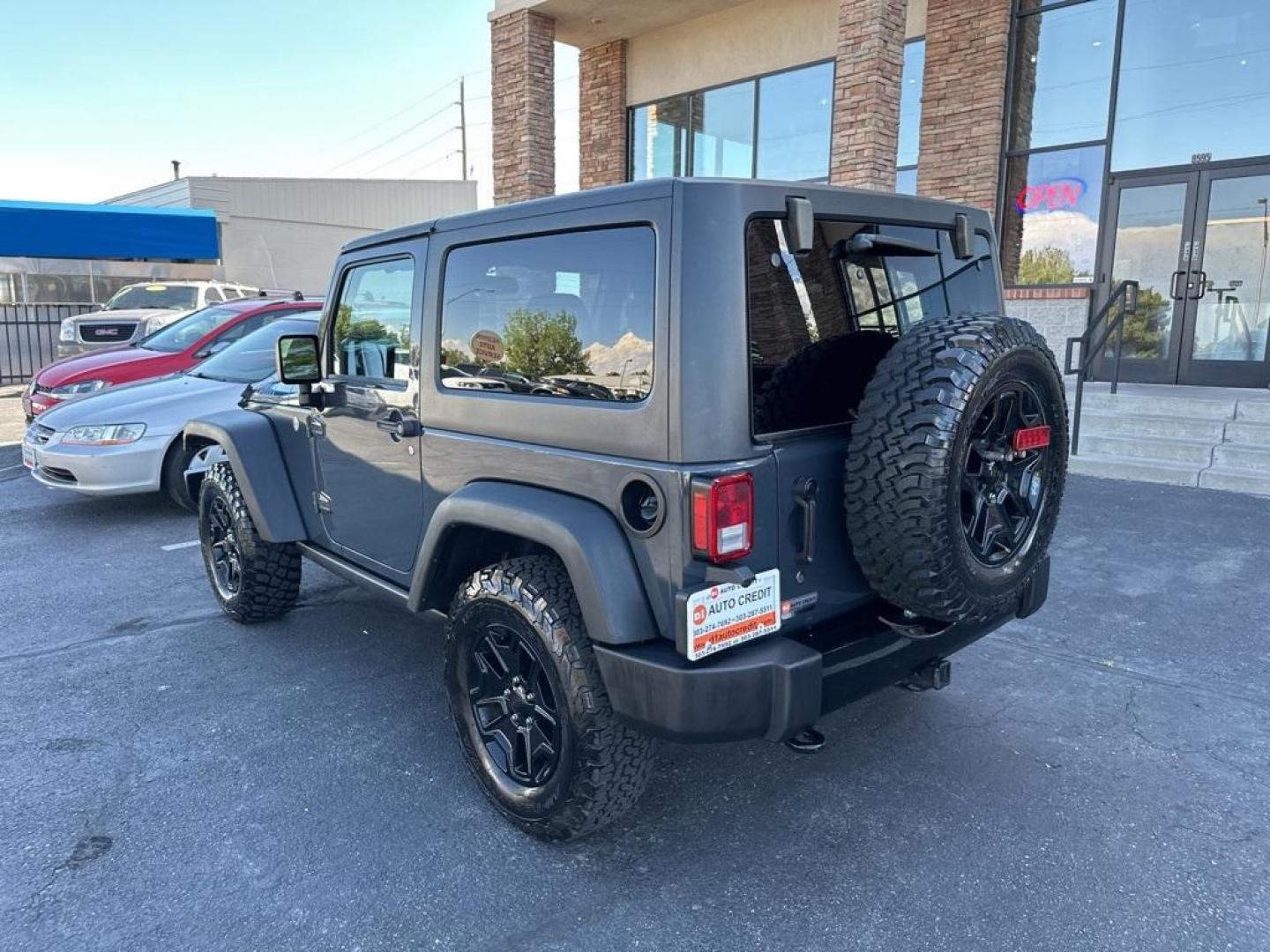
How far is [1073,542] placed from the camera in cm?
562

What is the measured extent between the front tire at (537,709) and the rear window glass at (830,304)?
816 millimetres

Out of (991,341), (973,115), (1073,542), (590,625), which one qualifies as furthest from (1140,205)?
(590,625)

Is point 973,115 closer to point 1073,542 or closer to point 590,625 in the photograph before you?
point 1073,542

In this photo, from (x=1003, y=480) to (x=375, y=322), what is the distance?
2.43 meters

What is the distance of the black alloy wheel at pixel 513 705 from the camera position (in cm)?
260

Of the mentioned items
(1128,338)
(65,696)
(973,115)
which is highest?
(973,115)

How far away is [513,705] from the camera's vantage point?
2.72 m

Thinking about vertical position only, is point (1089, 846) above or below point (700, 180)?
below

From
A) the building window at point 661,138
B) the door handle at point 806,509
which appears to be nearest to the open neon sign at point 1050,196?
the building window at point 661,138

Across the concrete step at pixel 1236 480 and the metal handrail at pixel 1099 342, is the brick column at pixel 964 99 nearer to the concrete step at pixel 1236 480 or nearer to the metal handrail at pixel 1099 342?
the metal handrail at pixel 1099 342

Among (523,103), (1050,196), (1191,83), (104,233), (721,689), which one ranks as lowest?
(721,689)

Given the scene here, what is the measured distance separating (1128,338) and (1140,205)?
148cm

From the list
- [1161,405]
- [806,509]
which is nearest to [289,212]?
[1161,405]

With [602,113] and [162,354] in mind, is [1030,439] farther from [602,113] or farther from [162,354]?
[602,113]
